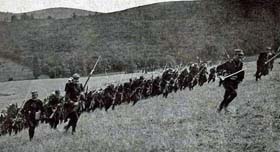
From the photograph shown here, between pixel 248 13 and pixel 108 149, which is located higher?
pixel 248 13

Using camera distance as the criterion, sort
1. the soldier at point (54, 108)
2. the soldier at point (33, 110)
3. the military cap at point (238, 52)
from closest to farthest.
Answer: the military cap at point (238, 52) → the soldier at point (54, 108) → the soldier at point (33, 110)

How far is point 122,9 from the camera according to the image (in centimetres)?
594

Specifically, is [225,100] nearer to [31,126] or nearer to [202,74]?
[202,74]

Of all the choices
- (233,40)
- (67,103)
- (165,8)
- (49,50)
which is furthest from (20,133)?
(233,40)

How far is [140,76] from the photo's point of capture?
5.88 m

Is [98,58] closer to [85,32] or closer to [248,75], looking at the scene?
[85,32]

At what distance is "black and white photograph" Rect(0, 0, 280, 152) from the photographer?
17.9ft

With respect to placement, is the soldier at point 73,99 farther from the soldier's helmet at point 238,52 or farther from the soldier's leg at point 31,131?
the soldier's helmet at point 238,52

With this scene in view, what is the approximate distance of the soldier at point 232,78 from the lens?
18.1 feet

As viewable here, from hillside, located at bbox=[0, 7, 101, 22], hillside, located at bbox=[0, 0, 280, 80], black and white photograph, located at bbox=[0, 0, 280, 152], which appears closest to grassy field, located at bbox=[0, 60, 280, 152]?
black and white photograph, located at bbox=[0, 0, 280, 152]

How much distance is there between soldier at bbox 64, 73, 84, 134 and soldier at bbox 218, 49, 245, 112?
1.78 m

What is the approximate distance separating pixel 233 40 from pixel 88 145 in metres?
2.17

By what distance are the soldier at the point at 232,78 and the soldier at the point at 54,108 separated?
2054 mm

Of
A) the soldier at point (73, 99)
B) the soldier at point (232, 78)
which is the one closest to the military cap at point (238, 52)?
the soldier at point (232, 78)
